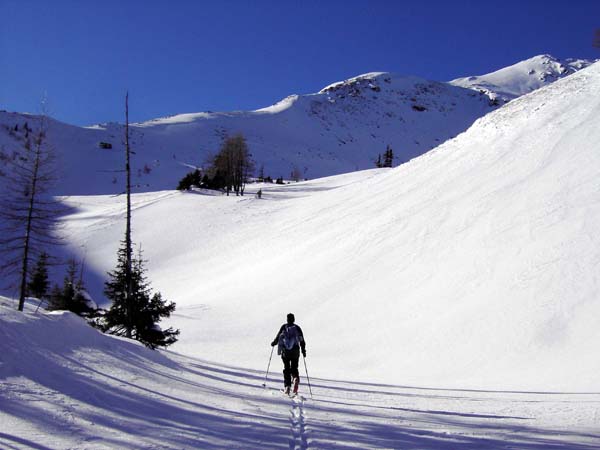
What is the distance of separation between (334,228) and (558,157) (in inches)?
660

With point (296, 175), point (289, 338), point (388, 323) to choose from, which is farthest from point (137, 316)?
point (296, 175)

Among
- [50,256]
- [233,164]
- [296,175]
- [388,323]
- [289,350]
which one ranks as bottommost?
[388,323]

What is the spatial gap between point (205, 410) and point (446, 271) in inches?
659

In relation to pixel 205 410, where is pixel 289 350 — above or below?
above

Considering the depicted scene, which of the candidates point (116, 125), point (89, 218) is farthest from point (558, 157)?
point (116, 125)

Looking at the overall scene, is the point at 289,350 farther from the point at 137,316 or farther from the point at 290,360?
the point at 137,316

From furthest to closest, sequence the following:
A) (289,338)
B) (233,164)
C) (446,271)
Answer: (233,164) < (446,271) < (289,338)

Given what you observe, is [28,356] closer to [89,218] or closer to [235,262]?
[235,262]

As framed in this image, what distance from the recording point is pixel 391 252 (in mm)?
26000

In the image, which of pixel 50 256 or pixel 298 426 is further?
pixel 50 256

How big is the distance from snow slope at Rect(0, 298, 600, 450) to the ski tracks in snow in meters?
0.02

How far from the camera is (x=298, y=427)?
710 cm

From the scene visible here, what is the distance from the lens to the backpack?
1067 cm

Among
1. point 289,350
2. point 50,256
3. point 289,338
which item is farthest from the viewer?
point 50,256
